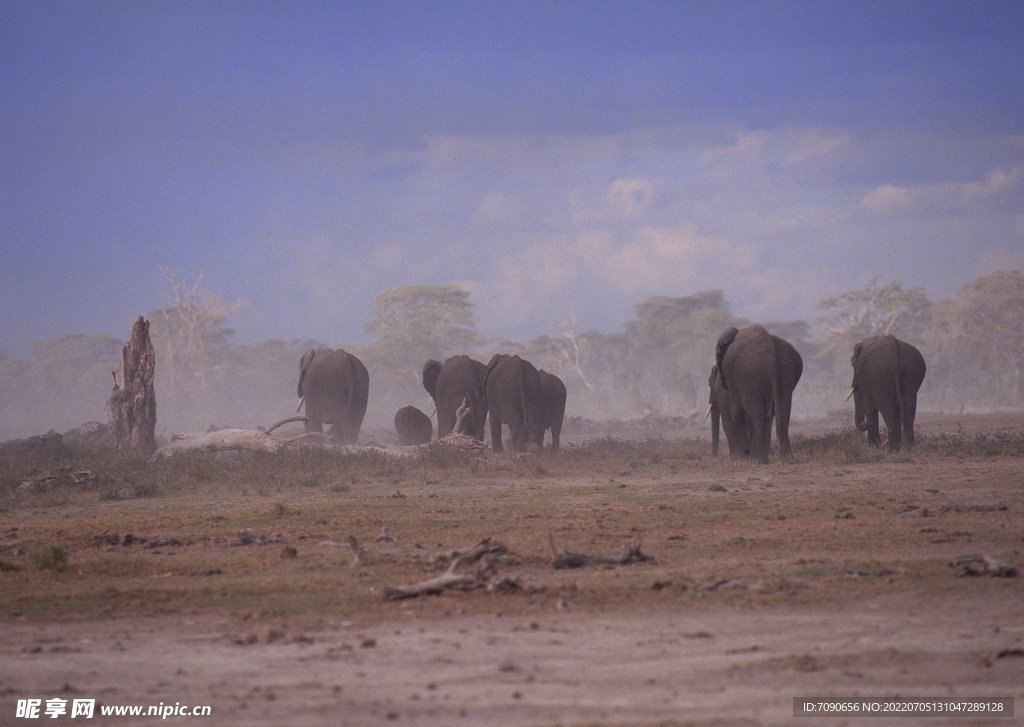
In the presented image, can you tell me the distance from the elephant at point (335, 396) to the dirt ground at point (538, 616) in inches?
635

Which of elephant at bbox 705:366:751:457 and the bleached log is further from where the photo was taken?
the bleached log

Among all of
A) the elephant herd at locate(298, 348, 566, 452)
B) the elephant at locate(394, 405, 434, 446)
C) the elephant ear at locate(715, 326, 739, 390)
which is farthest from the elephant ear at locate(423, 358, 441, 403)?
the elephant ear at locate(715, 326, 739, 390)

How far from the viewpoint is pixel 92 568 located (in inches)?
381

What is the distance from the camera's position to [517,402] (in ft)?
84.5

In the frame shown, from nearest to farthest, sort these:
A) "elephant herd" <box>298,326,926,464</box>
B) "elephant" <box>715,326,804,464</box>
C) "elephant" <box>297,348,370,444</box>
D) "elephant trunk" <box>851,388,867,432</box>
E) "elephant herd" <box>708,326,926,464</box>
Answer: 1. "elephant" <box>715,326,804,464</box>
2. "elephant herd" <box>708,326,926,464</box>
3. "elephant herd" <box>298,326,926,464</box>
4. "elephant trunk" <box>851,388,867,432</box>
5. "elephant" <box>297,348,370,444</box>

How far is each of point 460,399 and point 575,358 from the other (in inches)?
2036

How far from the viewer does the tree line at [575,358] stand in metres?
68.8

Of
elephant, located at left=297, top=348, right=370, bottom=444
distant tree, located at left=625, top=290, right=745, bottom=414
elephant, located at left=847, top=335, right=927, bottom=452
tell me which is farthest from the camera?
distant tree, located at left=625, top=290, right=745, bottom=414

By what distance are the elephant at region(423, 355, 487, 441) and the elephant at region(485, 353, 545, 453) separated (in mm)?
1004

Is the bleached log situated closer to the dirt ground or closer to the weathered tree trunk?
the weathered tree trunk

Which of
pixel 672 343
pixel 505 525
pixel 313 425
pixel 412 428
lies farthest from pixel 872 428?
pixel 672 343

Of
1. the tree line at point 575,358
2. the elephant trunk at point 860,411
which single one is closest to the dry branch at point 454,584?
the elephant trunk at point 860,411

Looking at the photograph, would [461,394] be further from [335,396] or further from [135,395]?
[135,395]

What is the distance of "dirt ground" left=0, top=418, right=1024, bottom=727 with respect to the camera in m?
5.22
